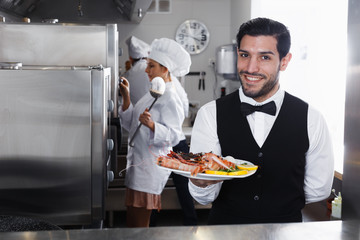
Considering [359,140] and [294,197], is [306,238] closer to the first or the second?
[359,140]

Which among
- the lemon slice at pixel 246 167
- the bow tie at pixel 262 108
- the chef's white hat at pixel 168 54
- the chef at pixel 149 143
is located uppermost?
the chef's white hat at pixel 168 54

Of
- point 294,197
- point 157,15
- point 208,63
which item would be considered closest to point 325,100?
point 294,197

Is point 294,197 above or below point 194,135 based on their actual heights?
below

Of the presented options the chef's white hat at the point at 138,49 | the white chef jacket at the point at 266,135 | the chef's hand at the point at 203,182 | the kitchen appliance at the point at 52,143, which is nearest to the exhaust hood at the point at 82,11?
the chef's white hat at the point at 138,49

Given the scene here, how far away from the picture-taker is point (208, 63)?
19.8ft

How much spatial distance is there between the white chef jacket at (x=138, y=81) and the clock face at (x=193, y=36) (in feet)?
3.49

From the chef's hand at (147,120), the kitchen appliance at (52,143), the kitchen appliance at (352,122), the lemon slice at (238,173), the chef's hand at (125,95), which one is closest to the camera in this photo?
the kitchen appliance at (352,122)

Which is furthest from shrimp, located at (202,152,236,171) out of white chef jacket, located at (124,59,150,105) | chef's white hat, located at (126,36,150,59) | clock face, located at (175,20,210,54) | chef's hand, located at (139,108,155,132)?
clock face, located at (175,20,210,54)

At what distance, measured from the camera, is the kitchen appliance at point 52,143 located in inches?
89.3

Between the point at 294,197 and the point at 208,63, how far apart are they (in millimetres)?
4261

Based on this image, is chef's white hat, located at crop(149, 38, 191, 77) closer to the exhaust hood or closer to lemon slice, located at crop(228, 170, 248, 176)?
the exhaust hood

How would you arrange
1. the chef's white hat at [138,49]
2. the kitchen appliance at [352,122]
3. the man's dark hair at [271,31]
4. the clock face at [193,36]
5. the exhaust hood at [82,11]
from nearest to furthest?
the kitchen appliance at [352,122]
the man's dark hair at [271,31]
the chef's white hat at [138,49]
the exhaust hood at [82,11]
the clock face at [193,36]

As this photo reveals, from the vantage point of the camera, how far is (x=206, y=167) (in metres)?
1.58

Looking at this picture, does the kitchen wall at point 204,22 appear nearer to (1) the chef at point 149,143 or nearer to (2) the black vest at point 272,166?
(1) the chef at point 149,143
